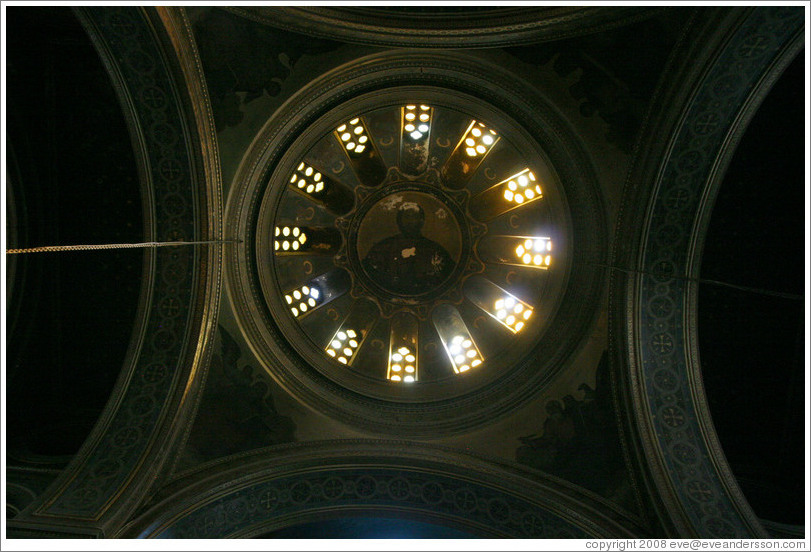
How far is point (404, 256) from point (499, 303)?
6.44 feet

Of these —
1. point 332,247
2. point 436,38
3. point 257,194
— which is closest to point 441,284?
point 332,247

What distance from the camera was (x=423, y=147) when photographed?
10.7m

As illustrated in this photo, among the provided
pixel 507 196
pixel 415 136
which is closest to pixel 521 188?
pixel 507 196

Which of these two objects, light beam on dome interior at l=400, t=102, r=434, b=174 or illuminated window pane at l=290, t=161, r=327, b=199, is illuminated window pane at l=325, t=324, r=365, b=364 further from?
light beam on dome interior at l=400, t=102, r=434, b=174

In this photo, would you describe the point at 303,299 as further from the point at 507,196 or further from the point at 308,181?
the point at 507,196

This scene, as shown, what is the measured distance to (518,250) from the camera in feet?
35.6

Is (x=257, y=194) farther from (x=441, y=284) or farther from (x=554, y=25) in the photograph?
(x=554, y=25)

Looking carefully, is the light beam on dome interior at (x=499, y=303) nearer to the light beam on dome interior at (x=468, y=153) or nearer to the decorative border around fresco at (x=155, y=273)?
the light beam on dome interior at (x=468, y=153)

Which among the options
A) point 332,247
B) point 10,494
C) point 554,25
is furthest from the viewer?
point 332,247

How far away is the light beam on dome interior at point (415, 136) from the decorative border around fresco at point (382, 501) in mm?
5281

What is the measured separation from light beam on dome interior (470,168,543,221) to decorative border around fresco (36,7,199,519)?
494cm

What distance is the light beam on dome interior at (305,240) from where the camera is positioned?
10531 mm

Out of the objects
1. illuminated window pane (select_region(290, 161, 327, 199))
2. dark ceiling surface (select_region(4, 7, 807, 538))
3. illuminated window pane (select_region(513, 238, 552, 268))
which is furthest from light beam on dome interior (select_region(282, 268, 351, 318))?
illuminated window pane (select_region(513, 238, 552, 268))

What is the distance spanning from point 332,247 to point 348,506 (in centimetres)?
448
